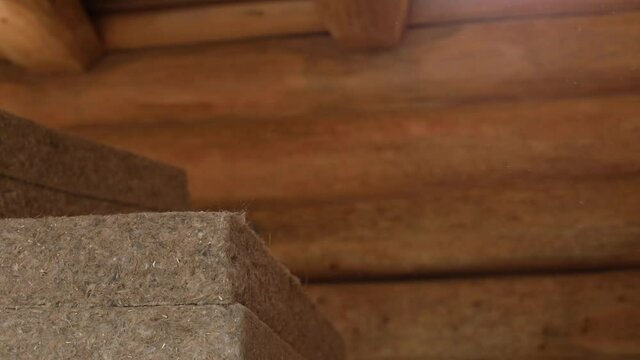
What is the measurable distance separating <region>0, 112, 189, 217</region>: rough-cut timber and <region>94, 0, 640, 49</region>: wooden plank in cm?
48

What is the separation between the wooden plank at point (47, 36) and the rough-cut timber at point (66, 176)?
1.40 feet

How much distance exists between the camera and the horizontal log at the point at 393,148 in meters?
2.12

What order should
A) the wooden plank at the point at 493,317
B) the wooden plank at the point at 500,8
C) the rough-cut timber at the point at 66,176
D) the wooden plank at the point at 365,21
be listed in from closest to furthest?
the rough-cut timber at the point at 66,176 < the wooden plank at the point at 365,21 < the wooden plank at the point at 500,8 < the wooden plank at the point at 493,317

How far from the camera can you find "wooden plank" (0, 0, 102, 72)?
197cm

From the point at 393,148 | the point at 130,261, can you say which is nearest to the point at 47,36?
the point at 393,148

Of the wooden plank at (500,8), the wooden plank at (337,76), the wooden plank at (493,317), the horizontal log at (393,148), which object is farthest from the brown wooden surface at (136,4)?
the wooden plank at (493,317)

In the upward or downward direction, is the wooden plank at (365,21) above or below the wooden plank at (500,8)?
below

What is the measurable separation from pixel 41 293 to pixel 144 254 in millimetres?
129

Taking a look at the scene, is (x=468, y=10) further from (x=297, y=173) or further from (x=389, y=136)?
(x=297, y=173)

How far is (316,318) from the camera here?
5.36 ft

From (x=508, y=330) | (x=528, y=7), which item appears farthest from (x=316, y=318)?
(x=528, y=7)

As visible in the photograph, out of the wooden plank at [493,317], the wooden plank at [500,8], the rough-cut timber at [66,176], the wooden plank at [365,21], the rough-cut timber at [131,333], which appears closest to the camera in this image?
the rough-cut timber at [131,333]

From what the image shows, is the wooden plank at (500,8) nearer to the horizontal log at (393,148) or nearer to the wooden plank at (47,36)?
the horizontal log at (393,148)

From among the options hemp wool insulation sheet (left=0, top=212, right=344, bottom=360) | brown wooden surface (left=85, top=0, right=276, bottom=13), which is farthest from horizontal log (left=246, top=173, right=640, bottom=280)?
hemp wool insulation sheet (left=0, top=212, right=344, bottom=360)
